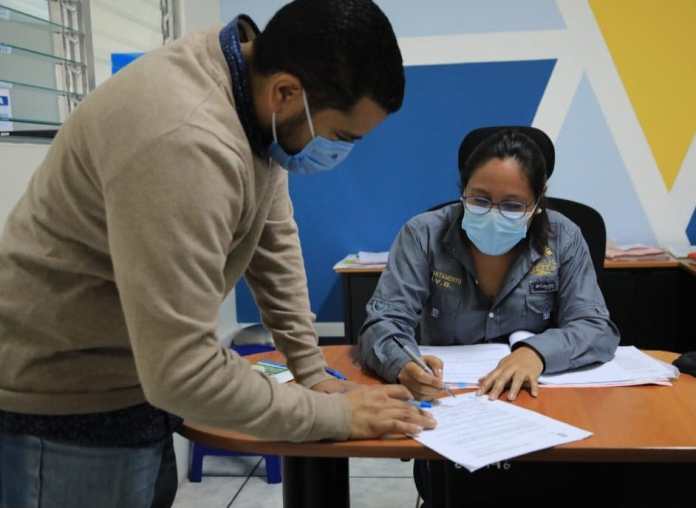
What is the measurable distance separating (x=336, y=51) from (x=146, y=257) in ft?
1.12

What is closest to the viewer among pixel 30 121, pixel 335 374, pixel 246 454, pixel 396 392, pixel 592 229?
pixel 396 392

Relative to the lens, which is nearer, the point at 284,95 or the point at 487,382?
the point at 284,95

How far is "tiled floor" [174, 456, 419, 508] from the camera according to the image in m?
2.44

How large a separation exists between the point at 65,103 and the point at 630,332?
260 cm

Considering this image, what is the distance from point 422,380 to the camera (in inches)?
50.5

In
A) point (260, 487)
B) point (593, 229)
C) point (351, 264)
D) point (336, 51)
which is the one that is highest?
point (336, 51)

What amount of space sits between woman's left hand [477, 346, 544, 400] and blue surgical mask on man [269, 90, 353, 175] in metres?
0.58

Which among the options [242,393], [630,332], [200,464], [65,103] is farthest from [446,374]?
[630,332]

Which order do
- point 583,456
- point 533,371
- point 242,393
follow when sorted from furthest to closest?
point 533,371 < point 583,456 < point 242,393

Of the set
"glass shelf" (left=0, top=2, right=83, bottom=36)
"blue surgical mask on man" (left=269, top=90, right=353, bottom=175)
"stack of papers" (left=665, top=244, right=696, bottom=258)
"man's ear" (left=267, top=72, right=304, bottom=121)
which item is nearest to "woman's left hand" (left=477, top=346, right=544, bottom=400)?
"blue surgical mask on man" (left=269, top=90, right=353, bottom=175)

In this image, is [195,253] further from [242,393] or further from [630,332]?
[630,332]

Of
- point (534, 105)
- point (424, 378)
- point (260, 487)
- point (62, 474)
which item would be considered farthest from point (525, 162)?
point (534, 105)

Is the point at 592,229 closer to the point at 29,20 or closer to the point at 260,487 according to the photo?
the point at 260,487

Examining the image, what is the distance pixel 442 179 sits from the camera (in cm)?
341
